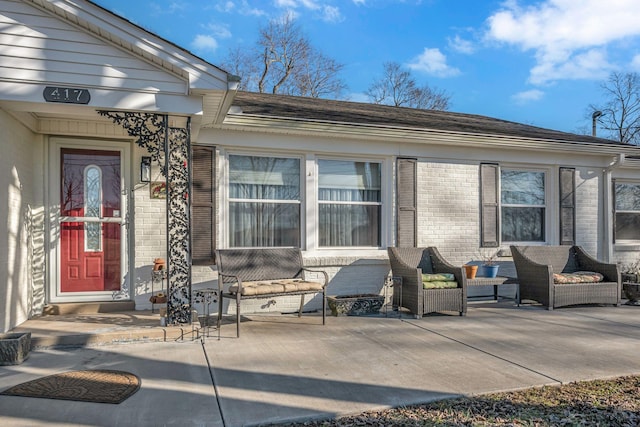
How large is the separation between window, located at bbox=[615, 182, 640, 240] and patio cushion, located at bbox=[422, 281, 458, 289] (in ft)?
16.9

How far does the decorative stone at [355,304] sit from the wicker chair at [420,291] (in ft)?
1.19

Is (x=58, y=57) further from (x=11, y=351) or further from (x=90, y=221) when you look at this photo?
(x=11, y=351)

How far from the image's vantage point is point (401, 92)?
79.0 feet

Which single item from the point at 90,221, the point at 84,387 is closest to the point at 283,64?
the point at 90,221

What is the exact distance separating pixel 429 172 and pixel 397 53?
19.2 meters

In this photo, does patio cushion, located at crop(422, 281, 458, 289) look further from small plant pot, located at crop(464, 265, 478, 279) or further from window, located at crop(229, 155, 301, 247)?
window, located at crop(229, 155, 301, 247)

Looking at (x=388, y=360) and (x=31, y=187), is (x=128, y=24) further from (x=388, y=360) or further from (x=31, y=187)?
(x=388, y=360)

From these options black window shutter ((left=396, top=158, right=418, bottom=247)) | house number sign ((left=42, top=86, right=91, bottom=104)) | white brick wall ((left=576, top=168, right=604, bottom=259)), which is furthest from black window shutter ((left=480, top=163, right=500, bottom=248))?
house number sign ((left=42, top=86, right=91, bottom=104))

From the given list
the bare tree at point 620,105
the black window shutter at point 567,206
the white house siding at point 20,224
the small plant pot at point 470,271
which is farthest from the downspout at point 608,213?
the bare tree at point 620,105

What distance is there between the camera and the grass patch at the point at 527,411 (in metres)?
2.97

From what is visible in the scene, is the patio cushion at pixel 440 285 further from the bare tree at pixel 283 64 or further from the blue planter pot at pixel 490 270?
the bare tree at pixel 283 64

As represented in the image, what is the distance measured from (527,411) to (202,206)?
465 cm

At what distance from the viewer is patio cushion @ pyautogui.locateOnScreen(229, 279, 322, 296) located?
5.41 meters

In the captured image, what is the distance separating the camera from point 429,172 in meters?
7.62
